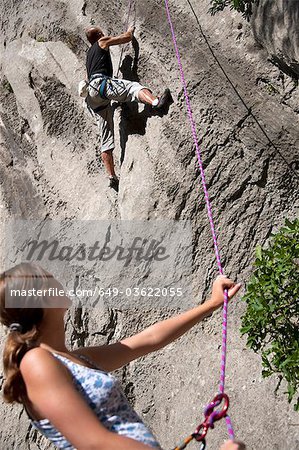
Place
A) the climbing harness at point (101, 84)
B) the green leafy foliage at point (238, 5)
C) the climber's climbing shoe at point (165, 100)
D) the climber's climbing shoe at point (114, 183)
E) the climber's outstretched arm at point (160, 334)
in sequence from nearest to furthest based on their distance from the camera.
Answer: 1. the climber's outstretched arm at point (160, 334)
2. the green leafy foliage at point (238, 5)
3. the climber's climbing shoe at point (165, 100)
4. the climbing harness at point (101, 84)
5. the climber's climbing shoe at point (114, 183)

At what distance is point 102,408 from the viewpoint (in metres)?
1.85

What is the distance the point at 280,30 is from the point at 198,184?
147 centimetres

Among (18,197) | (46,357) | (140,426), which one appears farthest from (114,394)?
(18,197)

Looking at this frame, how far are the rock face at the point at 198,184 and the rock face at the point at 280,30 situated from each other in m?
0.02

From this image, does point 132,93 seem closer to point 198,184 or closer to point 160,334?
point 198,184

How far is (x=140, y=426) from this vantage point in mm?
1909

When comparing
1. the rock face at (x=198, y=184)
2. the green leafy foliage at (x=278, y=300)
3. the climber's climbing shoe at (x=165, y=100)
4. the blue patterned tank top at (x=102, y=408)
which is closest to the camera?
the blue patterned tank top at (x=102, y=408)

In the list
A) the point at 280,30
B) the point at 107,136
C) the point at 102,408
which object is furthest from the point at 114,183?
the point at 102,408

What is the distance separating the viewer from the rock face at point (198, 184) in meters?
4.93

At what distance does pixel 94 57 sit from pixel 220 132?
1660 mm

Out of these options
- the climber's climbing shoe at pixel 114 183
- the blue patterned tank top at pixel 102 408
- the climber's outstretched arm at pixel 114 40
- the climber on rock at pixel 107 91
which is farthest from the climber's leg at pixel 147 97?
the blue patterned tank top at pixel 102 408

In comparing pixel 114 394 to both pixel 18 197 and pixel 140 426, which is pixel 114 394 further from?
pixel 18 197

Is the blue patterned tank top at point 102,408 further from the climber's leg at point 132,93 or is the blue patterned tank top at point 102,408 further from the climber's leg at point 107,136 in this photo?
the climber's leg at point 107,136

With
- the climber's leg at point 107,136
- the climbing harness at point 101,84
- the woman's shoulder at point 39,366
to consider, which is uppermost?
the woman's shoulder at point 39,366
